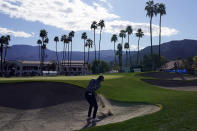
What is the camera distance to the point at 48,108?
14.2 meters

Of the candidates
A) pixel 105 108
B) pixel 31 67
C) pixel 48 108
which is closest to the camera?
pixel 105 108

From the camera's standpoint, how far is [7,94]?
16109 mm

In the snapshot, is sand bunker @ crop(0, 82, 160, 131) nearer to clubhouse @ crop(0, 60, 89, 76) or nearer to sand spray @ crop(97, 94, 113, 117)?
sand spray @ crop(97, 94, 113, 117)

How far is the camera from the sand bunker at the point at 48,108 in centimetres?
1070

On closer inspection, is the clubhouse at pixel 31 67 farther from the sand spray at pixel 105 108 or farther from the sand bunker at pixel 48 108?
the sand spray at pixel 105 108

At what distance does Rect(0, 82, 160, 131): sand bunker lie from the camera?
1070cm

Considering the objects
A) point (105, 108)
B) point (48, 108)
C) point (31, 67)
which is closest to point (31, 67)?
point (31, 67)

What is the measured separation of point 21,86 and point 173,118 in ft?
43.5

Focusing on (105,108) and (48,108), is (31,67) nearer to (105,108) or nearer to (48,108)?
(48,108)

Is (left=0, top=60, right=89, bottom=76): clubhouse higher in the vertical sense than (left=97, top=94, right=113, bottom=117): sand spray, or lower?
higher

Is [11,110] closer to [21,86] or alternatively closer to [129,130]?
[21,86]

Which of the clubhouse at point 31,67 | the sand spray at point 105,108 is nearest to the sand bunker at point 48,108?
the sand spray at point 105,108

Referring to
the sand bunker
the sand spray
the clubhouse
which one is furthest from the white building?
the sand spray

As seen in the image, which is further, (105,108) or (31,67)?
(31,67)
